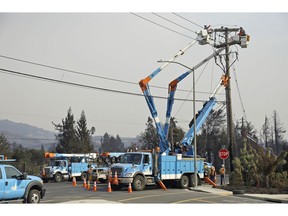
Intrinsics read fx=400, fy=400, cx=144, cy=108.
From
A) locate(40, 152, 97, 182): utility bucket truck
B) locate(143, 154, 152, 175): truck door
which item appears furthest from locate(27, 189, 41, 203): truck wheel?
locate(40, 152, 97, 182): utility bucket truck

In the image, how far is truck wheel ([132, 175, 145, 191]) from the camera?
2375 centimetres

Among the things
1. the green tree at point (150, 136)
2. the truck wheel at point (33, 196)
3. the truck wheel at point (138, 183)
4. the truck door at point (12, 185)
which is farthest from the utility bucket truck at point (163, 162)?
the green tree at point (150, 136)

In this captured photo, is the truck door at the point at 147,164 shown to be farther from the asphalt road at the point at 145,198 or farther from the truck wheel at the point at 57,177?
the truck wheel at the point at 57,177

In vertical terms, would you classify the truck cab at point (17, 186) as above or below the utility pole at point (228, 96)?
below

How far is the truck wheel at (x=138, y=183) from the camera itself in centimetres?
2375

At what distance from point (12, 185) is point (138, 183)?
1032cm


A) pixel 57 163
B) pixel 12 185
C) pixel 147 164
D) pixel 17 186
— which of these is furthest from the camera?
pixel 57 163

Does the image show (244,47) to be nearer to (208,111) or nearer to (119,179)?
(208,111)

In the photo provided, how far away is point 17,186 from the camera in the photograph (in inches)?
594

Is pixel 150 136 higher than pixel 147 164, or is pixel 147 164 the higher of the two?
pixel 150 136

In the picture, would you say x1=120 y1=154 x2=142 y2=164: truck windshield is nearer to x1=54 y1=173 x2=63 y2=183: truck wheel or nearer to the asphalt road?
the asphalt road

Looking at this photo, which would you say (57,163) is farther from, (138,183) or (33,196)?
(33,196)

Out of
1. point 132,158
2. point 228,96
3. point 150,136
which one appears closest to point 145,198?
point 132,158
